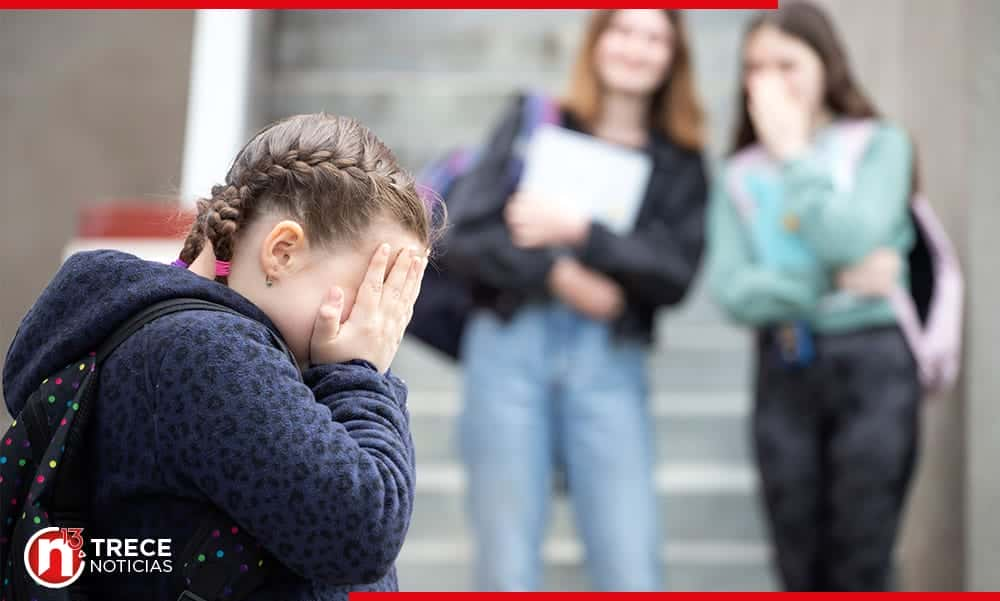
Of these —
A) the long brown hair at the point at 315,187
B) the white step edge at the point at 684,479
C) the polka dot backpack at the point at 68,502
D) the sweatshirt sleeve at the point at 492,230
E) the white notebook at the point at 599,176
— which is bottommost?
the white step edge at the point at 684,479

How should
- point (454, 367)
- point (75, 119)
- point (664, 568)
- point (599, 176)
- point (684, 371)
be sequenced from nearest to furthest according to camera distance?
point (599, 176), point (664, 568), point (684, 371), point (454, 367), point (75, 119)

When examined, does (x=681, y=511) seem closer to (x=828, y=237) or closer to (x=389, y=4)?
(x=828, y=237)

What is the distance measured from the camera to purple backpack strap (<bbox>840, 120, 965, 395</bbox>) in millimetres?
3119

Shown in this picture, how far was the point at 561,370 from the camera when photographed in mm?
3111

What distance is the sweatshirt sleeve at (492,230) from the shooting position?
3127mm

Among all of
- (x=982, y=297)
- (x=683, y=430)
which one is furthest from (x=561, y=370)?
(x=683, y=430)

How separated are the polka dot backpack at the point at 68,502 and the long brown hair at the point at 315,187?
0.12 meters

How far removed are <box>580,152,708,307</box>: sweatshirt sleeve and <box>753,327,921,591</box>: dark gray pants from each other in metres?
0.31

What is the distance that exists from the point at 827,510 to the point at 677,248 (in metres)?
0.75

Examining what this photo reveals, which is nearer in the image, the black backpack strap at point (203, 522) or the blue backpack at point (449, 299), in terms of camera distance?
the black backpack strap at point (203, 522)

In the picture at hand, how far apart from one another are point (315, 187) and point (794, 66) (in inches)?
89.7

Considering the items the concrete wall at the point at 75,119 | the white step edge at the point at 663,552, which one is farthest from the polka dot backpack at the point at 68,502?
the concrete wall at the point at 75,119

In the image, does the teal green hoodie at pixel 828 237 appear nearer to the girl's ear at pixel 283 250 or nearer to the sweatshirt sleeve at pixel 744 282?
the sweatshirt sleeve at pixel 744 282

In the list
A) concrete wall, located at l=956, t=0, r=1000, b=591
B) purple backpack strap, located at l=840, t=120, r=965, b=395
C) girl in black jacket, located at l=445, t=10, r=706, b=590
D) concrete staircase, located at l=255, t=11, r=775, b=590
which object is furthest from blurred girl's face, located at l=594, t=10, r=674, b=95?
concrete staircase, located at l=255, t=11, r=775, b=590
